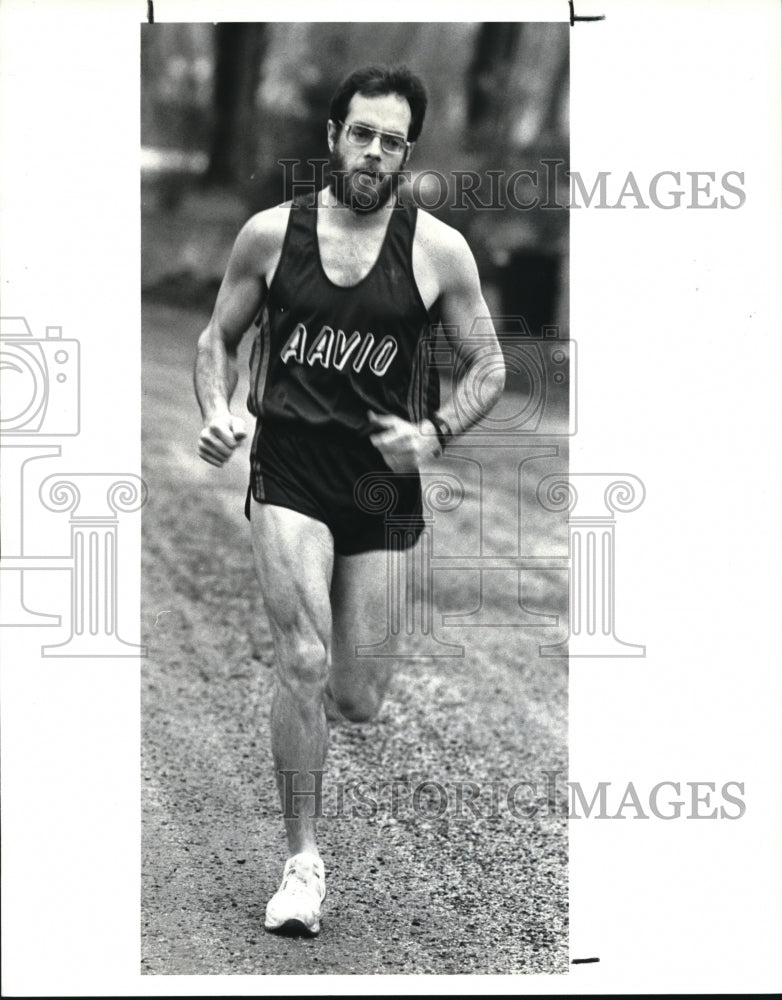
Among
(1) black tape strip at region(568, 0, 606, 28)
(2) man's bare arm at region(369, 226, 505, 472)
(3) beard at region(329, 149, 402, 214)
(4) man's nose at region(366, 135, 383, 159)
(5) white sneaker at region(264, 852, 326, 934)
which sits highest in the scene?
(1) black tape strip at region(568, 0, 606, 28)

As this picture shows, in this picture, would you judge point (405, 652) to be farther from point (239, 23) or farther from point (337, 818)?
point (239, 23)

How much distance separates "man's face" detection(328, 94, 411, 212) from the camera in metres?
4.68

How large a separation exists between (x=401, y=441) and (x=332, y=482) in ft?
0.86

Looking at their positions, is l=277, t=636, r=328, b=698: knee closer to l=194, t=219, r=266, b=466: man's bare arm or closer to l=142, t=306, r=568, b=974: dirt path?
l=194, t=219, r=266, b=466: man's bare arm

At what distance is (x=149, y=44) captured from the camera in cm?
477

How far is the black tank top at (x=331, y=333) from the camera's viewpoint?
470 cm

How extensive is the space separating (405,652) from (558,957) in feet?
3.67

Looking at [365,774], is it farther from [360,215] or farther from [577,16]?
[577,16]

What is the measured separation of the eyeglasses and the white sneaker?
218cm

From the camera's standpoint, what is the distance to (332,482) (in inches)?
186

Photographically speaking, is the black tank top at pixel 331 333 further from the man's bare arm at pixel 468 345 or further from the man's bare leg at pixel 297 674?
the man's bare leg at pixel 297 674

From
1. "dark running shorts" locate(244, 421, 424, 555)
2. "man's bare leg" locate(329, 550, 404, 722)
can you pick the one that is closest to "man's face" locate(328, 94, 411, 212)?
"dark running shorts" locate(244, 421, 424, 555)

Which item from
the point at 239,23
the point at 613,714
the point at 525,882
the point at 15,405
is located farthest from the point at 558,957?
the point at 239,23

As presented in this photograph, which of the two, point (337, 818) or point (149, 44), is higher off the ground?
point (149, 44)
